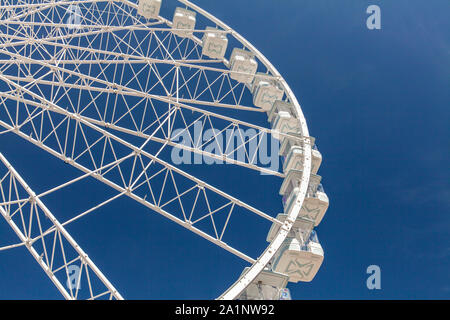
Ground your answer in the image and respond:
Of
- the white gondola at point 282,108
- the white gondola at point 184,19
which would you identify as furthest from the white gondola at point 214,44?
the white gondola at point 282,108

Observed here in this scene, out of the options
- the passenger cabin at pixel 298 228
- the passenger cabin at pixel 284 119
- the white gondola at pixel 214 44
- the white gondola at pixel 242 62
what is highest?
the white gondola at pixel 214 44

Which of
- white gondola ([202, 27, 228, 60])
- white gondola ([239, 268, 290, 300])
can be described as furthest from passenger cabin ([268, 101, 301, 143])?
white gondola ([239, 268, 290, 300])

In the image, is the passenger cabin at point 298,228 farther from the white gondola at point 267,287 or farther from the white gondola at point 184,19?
the white gondola at point 184,19

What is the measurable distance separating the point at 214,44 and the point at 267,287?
15.8 meters

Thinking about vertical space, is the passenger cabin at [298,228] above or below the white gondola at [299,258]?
above

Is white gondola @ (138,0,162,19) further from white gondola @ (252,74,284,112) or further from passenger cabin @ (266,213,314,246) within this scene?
passenger cabin @ (266,213,314,246)

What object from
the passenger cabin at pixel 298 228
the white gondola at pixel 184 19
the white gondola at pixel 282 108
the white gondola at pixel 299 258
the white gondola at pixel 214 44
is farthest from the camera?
the white gondola at pixel 184 19

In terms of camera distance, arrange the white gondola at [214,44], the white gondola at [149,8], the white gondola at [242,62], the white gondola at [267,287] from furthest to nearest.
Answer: the white gondola at [149,8] < the white gondola at [214,44] < the white gondola at [242,62] < the white gondola at [267,287]

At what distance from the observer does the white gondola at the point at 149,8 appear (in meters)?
25.2

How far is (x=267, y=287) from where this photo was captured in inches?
499

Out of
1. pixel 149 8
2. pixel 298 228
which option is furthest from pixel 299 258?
pixel 149 8

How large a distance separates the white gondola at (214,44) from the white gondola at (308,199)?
10790 millimetres

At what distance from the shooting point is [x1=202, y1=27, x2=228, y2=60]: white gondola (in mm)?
23953
